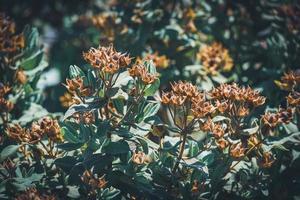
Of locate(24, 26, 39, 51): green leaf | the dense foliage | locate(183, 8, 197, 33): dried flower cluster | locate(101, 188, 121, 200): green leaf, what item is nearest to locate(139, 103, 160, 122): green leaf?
the dense foliage

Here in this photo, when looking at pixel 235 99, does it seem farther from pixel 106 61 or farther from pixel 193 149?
pixel 106 61

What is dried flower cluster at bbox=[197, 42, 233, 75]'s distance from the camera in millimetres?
2865

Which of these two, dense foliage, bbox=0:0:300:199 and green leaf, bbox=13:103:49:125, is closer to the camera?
dense foliage, bbox=0:0:300:199

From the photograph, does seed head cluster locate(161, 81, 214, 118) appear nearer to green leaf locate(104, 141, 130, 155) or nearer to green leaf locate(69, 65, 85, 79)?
Answer: green leaf locate(104, 141, 130, 155)

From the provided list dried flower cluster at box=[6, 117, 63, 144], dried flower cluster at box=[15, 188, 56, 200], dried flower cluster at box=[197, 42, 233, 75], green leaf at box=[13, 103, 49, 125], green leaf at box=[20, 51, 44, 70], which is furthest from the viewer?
dried flower cluster at box=[197, 42, 233, 75]

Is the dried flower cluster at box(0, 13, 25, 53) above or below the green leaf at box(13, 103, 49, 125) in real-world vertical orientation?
above

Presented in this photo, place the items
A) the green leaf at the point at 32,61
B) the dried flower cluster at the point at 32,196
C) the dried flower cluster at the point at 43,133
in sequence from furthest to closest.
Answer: the green leaf at the point at 32,61, the dried flower cluster at the point at 43,133, the dried flower cluster at the point at 32,196

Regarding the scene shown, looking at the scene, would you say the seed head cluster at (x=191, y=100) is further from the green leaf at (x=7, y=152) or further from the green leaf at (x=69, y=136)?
the green leaf at (x=7, y=152)

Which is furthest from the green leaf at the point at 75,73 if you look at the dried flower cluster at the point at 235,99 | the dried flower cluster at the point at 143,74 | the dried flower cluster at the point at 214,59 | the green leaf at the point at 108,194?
the dried flower cluster at the point at 214,59

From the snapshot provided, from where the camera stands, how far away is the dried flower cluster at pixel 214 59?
9.40 ft

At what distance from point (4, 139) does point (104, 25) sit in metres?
1.34

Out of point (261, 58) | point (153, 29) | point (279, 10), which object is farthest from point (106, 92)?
point (279, 10)

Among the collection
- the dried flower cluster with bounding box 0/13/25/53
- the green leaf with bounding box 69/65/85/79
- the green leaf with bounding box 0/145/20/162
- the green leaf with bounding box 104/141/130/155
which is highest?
the dried flower cluster with bounding box 0/13/25/53

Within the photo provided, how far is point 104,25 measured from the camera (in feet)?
10.6
